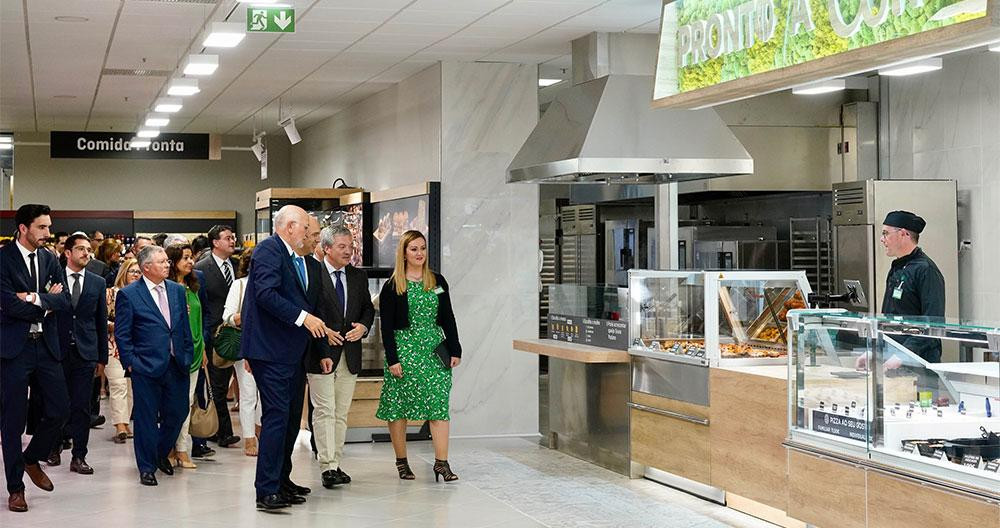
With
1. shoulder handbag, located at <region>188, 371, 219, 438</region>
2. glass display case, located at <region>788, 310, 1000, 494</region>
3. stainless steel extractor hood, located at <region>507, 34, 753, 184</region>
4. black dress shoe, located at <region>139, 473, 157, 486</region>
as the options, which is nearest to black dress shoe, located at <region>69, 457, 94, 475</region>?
black dress shoe, located at <region>139, 473, 157, 486</region>

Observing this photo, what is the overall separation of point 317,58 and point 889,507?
665cm

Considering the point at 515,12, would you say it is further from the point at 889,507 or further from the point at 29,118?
the point at 29,118

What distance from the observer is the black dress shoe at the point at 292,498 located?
7.32 meters

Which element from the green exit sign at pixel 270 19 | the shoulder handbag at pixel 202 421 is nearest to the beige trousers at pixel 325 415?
the shoulder handbag at pixel 202 421

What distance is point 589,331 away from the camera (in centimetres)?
870

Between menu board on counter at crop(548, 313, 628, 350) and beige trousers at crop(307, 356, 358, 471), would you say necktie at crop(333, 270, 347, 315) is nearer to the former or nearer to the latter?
beige trousers at crop(307, 356, 358, 471)

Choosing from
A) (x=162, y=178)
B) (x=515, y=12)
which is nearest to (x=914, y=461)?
(x=515, y=12)

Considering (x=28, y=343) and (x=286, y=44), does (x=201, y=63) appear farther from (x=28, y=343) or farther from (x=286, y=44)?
(x=28, y=343)

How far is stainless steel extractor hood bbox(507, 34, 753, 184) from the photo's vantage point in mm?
8117

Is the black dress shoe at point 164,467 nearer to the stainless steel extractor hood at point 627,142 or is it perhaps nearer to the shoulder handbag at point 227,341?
the shoulder handbag at point 227,341

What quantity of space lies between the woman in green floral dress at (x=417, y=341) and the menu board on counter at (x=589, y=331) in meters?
1.09

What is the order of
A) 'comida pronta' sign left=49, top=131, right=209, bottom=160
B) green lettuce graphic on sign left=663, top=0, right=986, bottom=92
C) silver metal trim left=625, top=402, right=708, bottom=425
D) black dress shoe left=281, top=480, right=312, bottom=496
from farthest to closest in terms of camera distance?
1. 'comida pronta' sign left=49, top=131, right=209, bottom=160
2. black dress shoe left=281, top=480, right=312, bottom=496
3. silver metal trim left=625, top=402, right=708, bottom=425
4. green lettuce graphic on sign left=663, top=0, right=986, bottom=92

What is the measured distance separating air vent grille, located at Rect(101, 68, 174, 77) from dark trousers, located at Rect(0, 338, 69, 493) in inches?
177

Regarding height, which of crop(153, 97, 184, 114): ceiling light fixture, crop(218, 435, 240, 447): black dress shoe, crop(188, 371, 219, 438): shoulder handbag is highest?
crop(153, 97, 184, 114): ceiling light fixture
